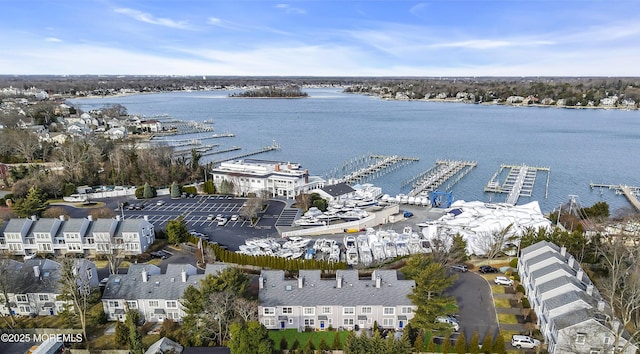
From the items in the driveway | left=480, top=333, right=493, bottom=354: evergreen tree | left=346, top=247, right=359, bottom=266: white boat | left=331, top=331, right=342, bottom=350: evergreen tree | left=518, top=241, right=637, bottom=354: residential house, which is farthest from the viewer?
left=346, top=247, right=359, bottom=266: white boat

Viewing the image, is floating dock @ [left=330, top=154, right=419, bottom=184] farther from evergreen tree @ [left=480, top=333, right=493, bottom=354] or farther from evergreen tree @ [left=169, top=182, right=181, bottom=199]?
evergreen tree @ [left=480, top=333, right=493, bottom=354]

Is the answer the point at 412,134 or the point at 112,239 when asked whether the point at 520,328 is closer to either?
the point at 112,239

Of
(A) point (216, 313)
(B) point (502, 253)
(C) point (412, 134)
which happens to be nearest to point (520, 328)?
(B) point (502, 253)

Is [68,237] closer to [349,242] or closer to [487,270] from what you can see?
[349,242]

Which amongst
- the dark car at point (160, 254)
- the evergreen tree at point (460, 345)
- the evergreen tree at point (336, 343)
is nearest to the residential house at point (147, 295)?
the evergreen tree at point (336, 343)

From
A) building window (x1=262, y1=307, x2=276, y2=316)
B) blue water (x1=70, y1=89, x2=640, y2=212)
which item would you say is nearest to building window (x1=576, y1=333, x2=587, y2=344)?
building window (x1=262, y1=307, x2=276, y2=316)
